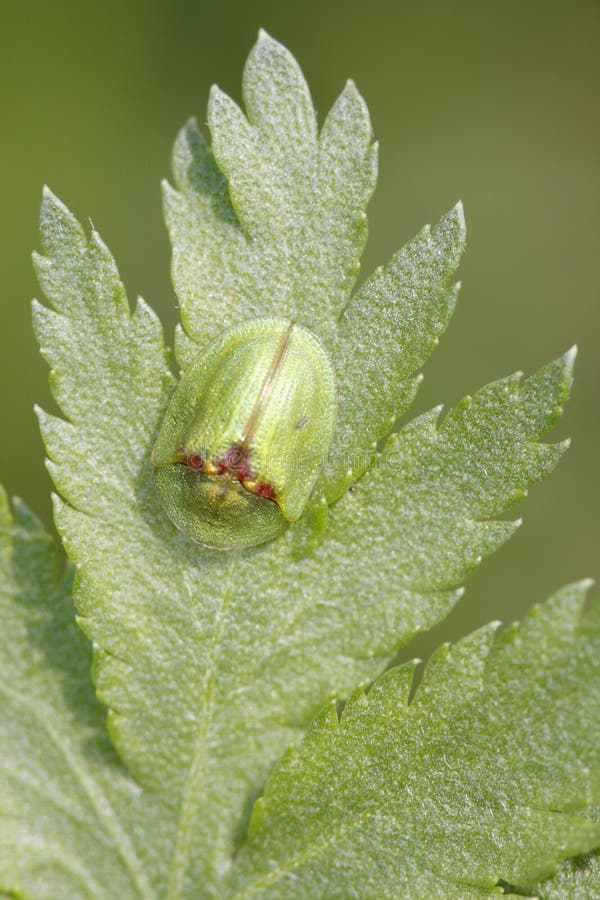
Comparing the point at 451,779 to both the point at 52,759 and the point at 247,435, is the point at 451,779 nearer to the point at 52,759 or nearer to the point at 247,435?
the point at 52,759

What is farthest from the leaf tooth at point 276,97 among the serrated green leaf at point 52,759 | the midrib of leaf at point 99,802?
the midrib of leaf at point 99,802

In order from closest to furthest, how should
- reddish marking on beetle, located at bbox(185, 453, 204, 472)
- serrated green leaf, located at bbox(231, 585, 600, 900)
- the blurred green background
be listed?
serrated green leaf, located at bbox(231, 585, 600, 900)
reddish marking on beetle, located at bbox(185, 453, 204, 472)
the blurred green background

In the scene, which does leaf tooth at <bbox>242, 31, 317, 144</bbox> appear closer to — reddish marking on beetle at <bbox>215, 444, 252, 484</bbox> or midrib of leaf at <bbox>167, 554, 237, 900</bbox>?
reddish marking on beetle at <bbox>215, 444, 252, 484</bbox>

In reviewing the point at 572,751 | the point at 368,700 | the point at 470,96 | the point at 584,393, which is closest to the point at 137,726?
the point at 368,700

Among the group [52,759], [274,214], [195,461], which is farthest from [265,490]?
[52,759]

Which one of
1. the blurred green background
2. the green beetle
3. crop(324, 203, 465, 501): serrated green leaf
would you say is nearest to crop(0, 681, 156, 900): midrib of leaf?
the green beetle

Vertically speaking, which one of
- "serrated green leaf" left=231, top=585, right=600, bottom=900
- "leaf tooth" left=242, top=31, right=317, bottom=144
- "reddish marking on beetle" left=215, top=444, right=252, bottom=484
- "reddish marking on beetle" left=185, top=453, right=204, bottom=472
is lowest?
"serrated green leaf" left=231, top=585, right=600, bottom=900

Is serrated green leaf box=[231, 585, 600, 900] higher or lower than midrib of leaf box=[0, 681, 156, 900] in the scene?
higher
